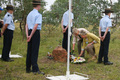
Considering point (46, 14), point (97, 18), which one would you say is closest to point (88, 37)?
point (97, 18)

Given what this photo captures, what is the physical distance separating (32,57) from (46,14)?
5.59m

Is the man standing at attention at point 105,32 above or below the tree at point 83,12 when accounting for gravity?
below

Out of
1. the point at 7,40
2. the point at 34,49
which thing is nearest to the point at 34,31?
the point at 34,49

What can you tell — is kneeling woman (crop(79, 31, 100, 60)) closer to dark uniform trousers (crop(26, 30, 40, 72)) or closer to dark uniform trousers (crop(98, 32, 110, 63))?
dark uniform trousers (crop(98, 32, 110, 63))

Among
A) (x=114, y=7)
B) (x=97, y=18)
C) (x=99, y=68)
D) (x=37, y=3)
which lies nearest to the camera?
(x=37, y=3)

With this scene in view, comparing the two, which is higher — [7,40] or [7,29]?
[7,29]

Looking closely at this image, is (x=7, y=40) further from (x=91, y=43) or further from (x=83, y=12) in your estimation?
(x=83, y=12)

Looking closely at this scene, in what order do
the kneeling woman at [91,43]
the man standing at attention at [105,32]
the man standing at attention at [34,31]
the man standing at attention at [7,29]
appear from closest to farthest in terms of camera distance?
the man standing at attention at [34,31], the man standing at attention at [105,32], the man standing at attention at [7,29], the kneeling woman at [91,43]

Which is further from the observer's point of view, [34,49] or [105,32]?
[105,32]

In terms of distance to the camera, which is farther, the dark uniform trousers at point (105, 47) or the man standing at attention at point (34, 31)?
the dark uniform trousers at point (105, 47)

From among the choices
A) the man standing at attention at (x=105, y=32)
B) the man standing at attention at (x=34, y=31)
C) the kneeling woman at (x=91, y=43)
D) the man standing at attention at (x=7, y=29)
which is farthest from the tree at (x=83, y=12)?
the man standing at attention at (x=34, y=31)

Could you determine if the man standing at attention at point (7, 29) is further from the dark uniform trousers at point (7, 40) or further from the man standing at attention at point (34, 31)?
the man standing at attention at point (34, 31)

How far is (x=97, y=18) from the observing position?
9.40m

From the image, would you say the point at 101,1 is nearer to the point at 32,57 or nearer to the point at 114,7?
the point at 114,7
